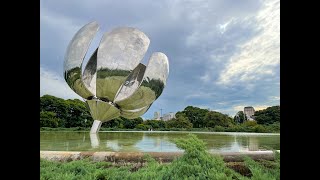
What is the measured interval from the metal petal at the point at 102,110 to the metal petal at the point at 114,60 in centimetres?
9

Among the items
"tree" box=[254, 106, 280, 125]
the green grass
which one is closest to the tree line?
"tree" box=[254, 106, 280, 125]

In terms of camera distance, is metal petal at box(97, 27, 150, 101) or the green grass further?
the green grass

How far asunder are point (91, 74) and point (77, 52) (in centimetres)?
45

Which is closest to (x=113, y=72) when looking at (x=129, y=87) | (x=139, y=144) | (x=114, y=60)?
(x=114, y=60)

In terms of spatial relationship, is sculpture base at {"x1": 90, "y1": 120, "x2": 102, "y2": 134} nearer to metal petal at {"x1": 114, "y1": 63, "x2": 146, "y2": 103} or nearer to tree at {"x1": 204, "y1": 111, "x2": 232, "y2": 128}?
metal petal at {"x1": 114, "y1": 63, "x2": 146, "y2": 103}

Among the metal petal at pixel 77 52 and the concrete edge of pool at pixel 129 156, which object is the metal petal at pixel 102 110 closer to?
the metal petal at pixel 77 52

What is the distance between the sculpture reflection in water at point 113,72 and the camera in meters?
3.46

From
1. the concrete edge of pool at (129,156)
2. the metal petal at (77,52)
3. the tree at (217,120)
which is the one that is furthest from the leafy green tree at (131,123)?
the metal petal at (77,52)

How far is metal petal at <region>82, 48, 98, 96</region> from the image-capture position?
3.71 meters

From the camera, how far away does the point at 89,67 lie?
12.5ft
